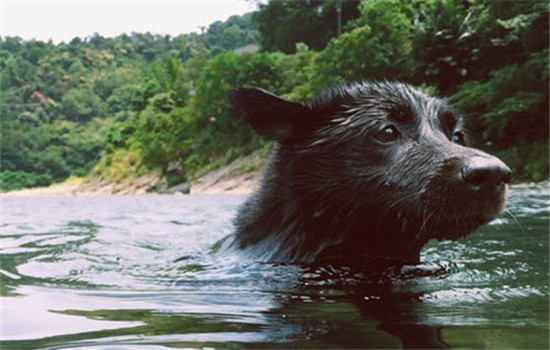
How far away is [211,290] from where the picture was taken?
9.99ft

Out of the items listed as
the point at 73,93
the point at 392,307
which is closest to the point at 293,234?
the point at 392,307

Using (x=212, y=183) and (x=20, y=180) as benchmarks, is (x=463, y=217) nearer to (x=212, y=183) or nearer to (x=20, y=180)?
(x=212, y=183)

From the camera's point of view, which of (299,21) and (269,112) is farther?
(299,21)

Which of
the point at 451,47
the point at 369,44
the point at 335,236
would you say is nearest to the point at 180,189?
the point at 369,44

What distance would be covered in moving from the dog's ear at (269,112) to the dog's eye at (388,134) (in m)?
0.46

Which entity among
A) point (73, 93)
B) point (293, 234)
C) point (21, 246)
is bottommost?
point (21, 246)

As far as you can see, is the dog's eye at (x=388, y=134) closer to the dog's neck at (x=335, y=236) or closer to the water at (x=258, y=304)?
the dog's neck at (x=335, y=236)

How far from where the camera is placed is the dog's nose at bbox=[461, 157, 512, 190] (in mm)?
2709

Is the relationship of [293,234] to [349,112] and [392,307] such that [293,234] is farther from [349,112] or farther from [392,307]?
[392,307]

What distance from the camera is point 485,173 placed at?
274 cm

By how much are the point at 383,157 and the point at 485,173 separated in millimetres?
657

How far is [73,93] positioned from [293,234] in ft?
343

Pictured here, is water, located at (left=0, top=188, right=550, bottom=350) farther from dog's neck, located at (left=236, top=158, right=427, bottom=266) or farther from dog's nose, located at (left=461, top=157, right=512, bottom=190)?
dog's nose, located at (left=461, top=157, right=512, bottom=190)

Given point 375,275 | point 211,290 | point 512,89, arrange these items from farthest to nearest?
point 512,89 < point 375,275 < point 211,290
